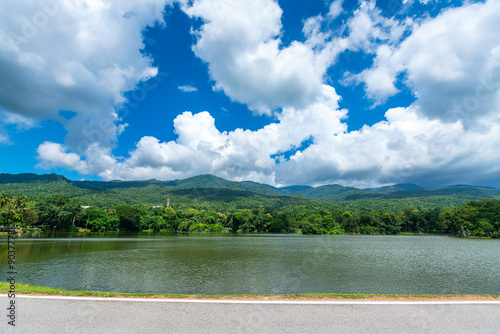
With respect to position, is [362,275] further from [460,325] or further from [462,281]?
[460,325]

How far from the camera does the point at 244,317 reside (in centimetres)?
733

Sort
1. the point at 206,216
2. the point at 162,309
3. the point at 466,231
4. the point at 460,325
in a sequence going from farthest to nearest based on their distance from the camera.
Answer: the point at 206,216 → the point at 466,231 → the point at 162,309 → the point at 460,325

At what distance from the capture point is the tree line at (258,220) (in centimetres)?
9119

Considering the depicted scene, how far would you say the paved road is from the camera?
6.68 m

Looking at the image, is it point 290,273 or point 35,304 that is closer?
point 35,304

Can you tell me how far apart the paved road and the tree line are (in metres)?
95.0

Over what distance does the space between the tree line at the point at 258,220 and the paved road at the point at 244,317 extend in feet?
312

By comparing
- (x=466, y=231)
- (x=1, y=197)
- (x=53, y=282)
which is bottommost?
(x=466, y=231)

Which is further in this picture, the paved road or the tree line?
the tree line

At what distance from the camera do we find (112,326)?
6.75m

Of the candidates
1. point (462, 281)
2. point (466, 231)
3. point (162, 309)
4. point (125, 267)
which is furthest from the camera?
point (466, 231)

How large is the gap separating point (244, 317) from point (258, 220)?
127m

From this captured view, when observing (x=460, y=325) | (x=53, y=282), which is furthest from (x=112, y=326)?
(x=53, y=282)

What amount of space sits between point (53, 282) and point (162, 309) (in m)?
16.8
